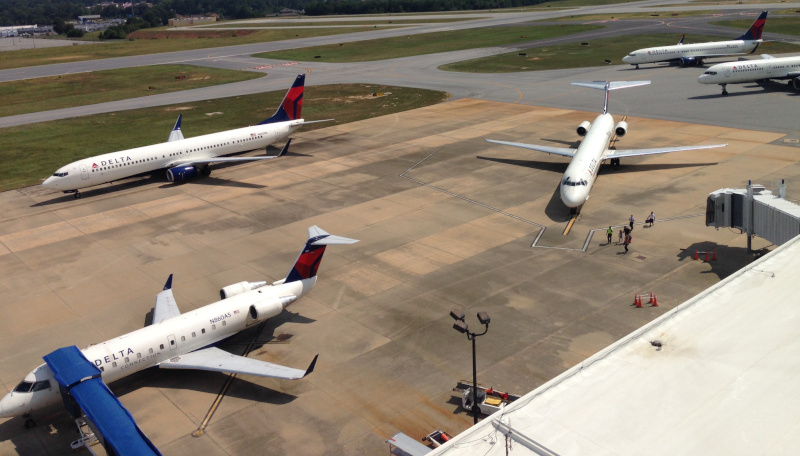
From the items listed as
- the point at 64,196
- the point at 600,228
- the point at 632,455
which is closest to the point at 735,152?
the point at 600,228

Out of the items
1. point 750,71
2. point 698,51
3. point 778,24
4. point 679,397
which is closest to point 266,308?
point 679,397

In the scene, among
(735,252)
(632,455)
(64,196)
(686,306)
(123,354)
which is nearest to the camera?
(632,455)

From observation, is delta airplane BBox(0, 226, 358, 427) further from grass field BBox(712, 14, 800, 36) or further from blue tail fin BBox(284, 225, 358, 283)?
grass field BBox(712, 14, 800, 36)

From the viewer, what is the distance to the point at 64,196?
6012 centimetres

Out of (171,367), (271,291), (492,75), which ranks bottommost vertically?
(171,367)

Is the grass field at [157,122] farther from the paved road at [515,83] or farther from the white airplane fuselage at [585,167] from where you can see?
the white airplane fuselage at [585,167]

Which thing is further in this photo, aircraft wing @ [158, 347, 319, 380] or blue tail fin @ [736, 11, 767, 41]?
blue tail fin @ [736, 11, 767, 41]

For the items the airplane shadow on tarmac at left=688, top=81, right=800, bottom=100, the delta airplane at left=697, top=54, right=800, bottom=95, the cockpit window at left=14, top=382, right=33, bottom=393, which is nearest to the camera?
the cockpit window at left=14, top=382, right=33, bottom=393

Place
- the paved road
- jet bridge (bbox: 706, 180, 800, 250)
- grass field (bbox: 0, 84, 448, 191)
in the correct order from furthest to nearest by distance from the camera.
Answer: the paved road → grass field (bbox: 0, 84, 448, 191) → jet bridge (bbox: 706, 180, 800, 250)

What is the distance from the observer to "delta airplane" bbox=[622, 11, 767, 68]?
109 m

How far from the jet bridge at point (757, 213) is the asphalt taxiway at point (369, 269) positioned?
2.14 metres

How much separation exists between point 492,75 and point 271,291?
8590cm

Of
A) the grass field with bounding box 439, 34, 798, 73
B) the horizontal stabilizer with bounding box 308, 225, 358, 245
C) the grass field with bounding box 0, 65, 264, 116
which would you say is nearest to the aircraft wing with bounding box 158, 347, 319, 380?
the horizontal stabilizer with bounding box 308, 225, 358, 245

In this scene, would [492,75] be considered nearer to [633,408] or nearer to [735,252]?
[735,252]
